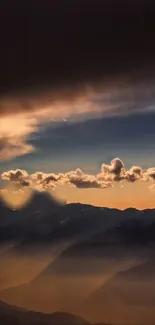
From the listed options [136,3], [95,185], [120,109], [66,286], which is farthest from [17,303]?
[136,3]

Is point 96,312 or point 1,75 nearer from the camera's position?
point 96,312

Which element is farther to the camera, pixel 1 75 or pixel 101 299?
pixel 1 75

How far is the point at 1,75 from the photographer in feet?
4.76

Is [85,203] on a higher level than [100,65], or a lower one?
lower

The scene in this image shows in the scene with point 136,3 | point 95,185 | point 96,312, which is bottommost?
point 96,312

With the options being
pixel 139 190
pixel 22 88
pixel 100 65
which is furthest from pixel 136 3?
pixel 139 190

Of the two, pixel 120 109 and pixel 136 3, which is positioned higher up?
pixel 136 3

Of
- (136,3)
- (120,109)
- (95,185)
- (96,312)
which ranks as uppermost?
(136,3)

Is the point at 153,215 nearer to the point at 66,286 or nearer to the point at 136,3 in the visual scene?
the point at 66,286

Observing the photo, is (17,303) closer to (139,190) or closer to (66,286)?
(66,286)

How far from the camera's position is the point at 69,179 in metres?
1.41

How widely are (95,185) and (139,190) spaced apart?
13cm

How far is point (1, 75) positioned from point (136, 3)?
17.4 inches

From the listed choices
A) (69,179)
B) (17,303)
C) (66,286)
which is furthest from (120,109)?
(17,303)
